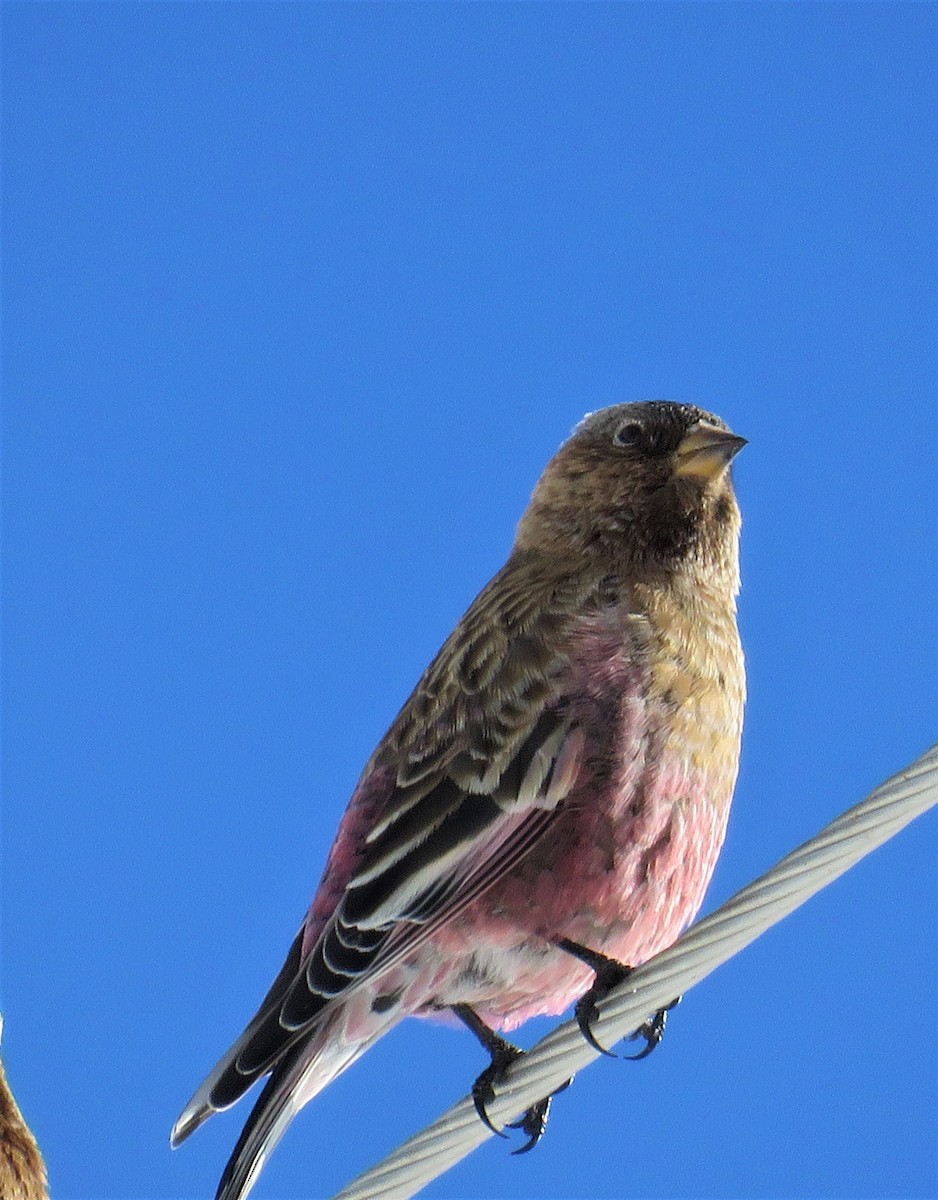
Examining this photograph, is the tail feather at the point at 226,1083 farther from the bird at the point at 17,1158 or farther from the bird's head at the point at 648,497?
the bird's head at the point at 648,497

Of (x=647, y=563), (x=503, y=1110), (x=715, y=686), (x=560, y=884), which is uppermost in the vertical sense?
(x=647, y=563)

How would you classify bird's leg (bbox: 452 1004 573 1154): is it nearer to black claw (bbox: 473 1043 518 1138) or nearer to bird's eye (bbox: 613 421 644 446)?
black claw (bbox: 473 1043 518 1138)

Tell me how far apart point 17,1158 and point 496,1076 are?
4.75 feet

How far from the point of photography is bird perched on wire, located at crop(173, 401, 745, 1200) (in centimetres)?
470

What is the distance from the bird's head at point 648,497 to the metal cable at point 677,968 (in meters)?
1.76

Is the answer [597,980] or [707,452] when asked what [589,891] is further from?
[707,452]

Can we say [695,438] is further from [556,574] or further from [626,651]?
[626,651]

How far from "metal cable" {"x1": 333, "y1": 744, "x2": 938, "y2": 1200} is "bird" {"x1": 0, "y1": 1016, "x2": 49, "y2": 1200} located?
1.35 metres

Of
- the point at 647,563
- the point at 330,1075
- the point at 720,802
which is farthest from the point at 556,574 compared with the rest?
the point at 330,1075

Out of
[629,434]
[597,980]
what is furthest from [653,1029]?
[629,434]

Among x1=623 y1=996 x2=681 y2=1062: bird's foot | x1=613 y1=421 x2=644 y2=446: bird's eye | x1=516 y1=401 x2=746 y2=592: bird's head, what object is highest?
x1=613 y1=421 x2=644 y2=446: bird's eye

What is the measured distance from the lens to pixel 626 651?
5.08 metres

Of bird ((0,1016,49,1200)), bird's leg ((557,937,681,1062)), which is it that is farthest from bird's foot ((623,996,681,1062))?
bird ((0,1016,49,1200))

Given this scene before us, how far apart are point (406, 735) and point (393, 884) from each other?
25.6 inches
